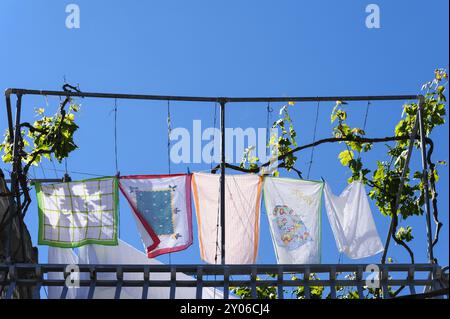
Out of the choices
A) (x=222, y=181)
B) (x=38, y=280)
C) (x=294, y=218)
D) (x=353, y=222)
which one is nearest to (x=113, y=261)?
(x=222, y=181)

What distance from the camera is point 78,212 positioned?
1251 cm

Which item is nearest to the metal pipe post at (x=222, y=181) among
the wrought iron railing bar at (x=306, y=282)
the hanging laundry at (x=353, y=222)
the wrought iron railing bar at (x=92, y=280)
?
the wrought iron railing bar at (x=306, y=282)

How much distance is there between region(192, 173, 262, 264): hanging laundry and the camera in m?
12.4

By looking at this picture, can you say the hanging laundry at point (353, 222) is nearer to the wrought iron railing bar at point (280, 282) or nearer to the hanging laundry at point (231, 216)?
the hanging laundry at point (231, 216)

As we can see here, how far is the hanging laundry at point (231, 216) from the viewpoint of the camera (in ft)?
40.7

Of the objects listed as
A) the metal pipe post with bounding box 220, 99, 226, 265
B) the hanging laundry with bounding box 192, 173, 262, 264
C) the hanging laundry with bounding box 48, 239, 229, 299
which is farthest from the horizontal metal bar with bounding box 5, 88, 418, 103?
the hanging laundry with bounding box 48, 239, 229, 299

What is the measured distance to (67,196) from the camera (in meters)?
12.6

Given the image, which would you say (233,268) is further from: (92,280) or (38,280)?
(38,280)

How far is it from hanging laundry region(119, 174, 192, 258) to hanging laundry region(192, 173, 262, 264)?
0.72ft

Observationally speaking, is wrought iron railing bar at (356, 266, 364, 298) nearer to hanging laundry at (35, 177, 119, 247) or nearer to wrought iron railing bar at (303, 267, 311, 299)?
wrought iron railing bar at (303, 267, 311, 299)

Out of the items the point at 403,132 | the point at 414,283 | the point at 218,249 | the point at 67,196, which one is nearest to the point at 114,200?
the point at 67,196

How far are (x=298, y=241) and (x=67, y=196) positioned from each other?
3435 mm
